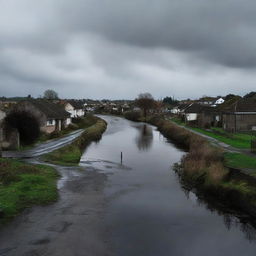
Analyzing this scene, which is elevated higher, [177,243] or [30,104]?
[30,104]

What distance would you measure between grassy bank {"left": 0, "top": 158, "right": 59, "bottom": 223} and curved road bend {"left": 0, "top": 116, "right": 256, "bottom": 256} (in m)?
Result: 0.64

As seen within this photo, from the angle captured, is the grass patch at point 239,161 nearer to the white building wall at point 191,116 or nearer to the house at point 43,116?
the house at point 43,116

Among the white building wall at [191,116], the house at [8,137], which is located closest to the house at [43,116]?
the house at [8,137]

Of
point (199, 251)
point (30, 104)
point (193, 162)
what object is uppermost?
point (30, 104)

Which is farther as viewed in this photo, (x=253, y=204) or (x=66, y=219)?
(x=253, y=204)

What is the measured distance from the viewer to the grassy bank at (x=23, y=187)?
693 inches

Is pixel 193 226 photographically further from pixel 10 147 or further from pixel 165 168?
pixel 10 147

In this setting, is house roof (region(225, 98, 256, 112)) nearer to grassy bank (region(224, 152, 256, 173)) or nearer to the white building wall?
grassy bank (region(224, 152, 256, 173))

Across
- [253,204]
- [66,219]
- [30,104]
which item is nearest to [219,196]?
[253,204]

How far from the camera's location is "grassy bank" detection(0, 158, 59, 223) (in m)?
17.6

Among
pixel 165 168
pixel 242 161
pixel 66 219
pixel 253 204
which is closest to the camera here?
pixel 66 219

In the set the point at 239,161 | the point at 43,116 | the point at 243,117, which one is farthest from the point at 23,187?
the point at 243,117

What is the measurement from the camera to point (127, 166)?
105ft

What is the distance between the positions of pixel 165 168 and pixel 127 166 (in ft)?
11.3
